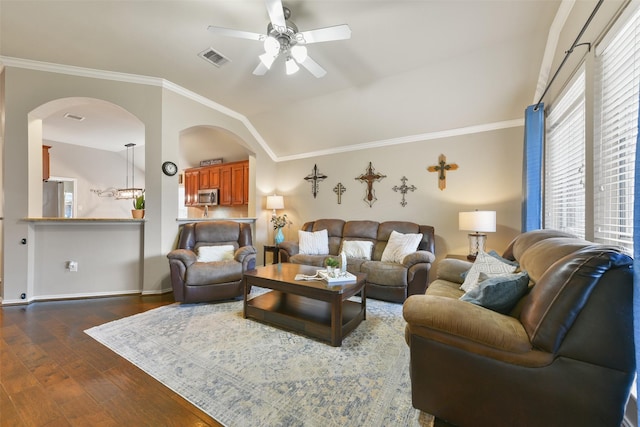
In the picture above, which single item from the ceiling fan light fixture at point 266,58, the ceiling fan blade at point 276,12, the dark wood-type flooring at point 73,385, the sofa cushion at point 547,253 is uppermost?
the ceiling fan blade at point 276,12

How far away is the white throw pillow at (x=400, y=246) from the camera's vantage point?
3.54 m

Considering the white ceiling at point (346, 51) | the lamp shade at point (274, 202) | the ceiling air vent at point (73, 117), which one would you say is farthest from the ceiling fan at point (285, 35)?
the ceiling air vent at point (73, 117)

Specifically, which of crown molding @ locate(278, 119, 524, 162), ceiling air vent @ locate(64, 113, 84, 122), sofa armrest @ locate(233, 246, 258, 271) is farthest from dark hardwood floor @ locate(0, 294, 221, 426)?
crown molding @ locate(278, 119, 524, 162)

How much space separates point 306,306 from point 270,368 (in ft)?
2.80

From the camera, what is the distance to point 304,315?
7.95 feet

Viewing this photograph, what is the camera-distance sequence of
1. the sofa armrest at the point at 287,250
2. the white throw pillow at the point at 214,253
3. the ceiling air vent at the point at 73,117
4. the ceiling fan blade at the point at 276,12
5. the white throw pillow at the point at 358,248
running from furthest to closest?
1. the ceiling air vent at the point at 73,117
2. the sofa armrest at the point at 287,250
3. the white throw pillow at the point at 358,248
4. the white throw pillow at the point at 214,253
5. the ceiling fan blade at the point at 276,12

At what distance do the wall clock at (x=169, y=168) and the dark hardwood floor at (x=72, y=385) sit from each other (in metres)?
2.00

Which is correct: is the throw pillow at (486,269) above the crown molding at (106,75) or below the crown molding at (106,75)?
below

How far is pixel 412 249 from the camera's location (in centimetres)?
353

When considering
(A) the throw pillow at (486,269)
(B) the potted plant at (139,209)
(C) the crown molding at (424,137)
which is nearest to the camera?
(A) the throw pillow at (486,269)

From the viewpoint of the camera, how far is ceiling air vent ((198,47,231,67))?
289 cm

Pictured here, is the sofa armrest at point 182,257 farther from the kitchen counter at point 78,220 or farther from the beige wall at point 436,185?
the beige wall at point 436,185

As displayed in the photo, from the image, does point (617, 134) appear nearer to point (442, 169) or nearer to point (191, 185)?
point (442, 169)

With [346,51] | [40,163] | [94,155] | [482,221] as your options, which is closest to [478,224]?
[482,221]
